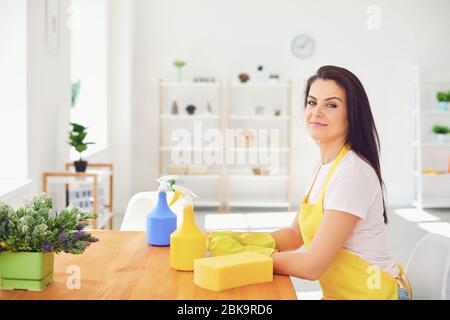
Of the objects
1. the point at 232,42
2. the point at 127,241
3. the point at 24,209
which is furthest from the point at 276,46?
the point at 24,209

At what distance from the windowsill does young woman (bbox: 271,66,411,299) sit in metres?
1.87

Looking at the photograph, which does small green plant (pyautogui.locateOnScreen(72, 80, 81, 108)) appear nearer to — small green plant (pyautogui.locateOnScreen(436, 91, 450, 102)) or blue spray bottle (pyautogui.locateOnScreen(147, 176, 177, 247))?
small green plant (pyautogui.locateOnScreen(436, 91, 450, 102))

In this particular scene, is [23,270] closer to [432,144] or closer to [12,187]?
[12,187]

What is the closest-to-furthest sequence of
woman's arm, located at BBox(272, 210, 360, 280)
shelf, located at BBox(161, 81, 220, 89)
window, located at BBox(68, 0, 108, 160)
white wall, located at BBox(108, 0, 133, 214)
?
woman's arm, located at BBox(272, 210, 360, 280) → window, located at BBox(68, 0, 108, 160) → white wall, located at BBox(108, 0, 133, 214) → shelf, located at BBox(161, 81, 220, 89)

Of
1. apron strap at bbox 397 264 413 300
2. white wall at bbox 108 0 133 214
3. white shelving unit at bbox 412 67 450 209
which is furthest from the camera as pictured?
white shelving unit at bbox 412 67 450 209

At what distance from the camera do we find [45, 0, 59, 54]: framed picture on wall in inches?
155

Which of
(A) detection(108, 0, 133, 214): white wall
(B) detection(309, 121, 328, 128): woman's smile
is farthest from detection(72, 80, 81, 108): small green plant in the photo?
(B) detection(309, 121, 328, 128): woman's smile

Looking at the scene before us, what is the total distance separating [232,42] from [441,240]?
5.26 m

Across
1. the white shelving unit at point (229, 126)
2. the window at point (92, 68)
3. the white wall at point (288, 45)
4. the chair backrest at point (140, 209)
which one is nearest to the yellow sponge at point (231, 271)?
the chair backrest at point (140, 209)

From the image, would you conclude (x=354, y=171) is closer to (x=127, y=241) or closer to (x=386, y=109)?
(x=127, y=241)

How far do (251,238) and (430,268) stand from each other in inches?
20.0

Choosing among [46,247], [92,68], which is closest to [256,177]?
[92,68]

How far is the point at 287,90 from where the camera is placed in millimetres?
6723
